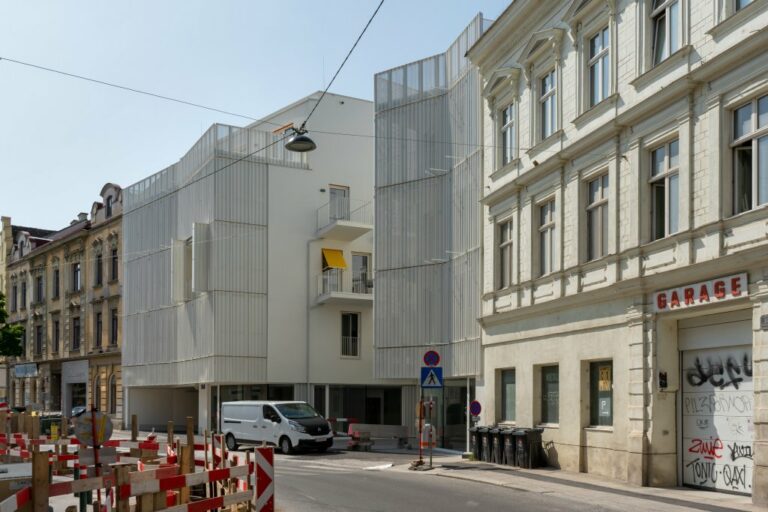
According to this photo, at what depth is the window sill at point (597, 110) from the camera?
19.4m

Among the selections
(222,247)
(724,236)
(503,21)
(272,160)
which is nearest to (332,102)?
(272,160)

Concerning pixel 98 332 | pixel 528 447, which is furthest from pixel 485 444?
pixel 98 332

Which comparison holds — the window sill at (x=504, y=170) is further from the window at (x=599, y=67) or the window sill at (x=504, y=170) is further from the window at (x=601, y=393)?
the window at (x=601, y=393)

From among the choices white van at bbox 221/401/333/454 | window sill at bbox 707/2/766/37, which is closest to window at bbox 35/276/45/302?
white van at bbox 221/401/333/454

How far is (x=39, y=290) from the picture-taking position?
61.2 m

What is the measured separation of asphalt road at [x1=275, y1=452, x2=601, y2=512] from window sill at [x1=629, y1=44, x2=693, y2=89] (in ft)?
26.8

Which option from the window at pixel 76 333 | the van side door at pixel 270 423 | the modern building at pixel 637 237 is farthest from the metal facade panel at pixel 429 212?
the window at pixel 76 333

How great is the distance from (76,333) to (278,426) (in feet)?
99.1

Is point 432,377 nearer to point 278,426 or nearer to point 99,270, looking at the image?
point 278,426

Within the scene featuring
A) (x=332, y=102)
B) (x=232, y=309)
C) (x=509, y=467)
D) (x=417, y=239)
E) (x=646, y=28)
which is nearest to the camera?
(x=646, y=28)

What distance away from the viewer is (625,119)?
18.7m

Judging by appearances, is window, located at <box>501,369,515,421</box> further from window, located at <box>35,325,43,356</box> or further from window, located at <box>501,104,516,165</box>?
window, located at <box>35,325,43,356</box>

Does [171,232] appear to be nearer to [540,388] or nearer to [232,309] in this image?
[232,309]

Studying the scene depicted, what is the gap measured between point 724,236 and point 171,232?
31.3m
